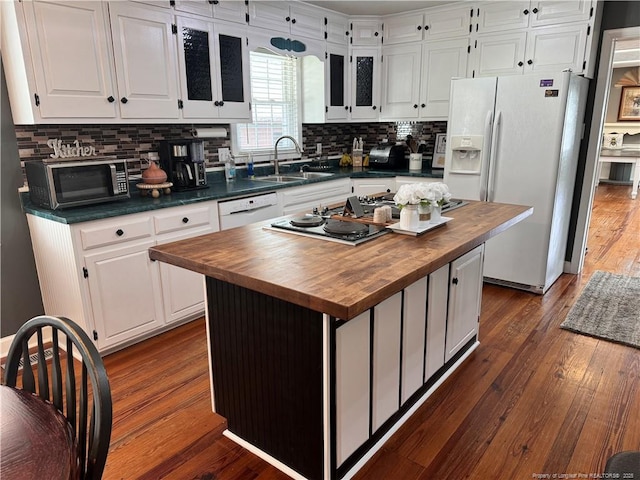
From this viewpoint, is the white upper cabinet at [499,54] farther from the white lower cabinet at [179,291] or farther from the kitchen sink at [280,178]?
the white lower cabinet at [179,291]

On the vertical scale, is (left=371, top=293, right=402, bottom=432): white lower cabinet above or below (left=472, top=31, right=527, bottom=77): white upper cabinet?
below

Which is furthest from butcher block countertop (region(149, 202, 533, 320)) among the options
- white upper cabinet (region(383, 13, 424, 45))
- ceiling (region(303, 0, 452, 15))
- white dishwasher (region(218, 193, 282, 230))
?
white upper cabinet (region(383, 13, 424, 45))

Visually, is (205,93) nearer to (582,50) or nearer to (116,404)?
(116,404)

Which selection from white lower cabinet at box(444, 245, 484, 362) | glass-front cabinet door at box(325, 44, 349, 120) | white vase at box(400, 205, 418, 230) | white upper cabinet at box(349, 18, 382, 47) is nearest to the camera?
white vase at box(400, 205, 418, 230)

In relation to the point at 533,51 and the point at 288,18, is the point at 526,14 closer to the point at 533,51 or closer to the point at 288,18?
the point at 533,51

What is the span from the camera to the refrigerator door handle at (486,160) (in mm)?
3580

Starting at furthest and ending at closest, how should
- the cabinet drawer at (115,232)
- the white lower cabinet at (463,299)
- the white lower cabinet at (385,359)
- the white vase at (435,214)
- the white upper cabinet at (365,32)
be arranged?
the white upper cabinet at (365,32) → the cabinet drawer at (115,232) → the white lower cabinet at (463,299) → the white vase at (435,214) → the white lower cabinet at (385,359)

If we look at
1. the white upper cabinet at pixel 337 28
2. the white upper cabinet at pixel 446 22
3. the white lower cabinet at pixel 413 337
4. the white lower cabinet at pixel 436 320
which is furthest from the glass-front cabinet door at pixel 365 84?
the white lower cabinet at pixel 413 337

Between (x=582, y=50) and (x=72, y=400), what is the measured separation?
411 centimetres

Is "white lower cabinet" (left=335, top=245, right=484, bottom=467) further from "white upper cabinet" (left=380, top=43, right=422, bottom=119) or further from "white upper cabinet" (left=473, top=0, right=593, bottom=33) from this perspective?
"white upper cabinet" (left=380, top=43, right=422, bottom=119)

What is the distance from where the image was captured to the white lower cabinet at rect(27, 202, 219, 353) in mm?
2553

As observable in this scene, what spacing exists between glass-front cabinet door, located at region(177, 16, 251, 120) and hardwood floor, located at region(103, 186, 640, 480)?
5.45ft

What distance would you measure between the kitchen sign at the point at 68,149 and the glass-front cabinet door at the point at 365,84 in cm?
268

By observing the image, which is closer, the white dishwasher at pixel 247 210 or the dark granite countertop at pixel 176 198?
the dark granite countertop at pixel 176 198
